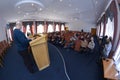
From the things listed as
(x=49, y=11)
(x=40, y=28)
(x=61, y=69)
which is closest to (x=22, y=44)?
(x=40, y=28)

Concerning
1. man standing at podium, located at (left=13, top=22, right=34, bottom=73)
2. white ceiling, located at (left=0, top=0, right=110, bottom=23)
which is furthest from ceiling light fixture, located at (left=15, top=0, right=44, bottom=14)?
man standing at podium, located at (left=13, top=22, right=34, bottom=73)

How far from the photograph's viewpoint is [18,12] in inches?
42.3

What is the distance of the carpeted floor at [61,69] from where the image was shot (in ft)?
7.54

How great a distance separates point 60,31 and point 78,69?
1.22 meters

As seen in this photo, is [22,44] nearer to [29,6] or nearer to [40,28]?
[40,28]

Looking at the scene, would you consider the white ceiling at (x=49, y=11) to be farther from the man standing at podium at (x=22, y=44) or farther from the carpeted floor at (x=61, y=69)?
the carpeted floor at (x=61, y=69)

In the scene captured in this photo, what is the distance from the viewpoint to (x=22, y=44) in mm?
1554

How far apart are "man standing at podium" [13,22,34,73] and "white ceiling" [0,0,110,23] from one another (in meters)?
0.13

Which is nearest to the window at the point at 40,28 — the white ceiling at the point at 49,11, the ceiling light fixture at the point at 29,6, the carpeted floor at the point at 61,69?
the white ceiling at the point at 49,11

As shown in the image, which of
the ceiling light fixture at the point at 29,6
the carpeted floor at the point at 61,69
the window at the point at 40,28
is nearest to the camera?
the ceiling light fixture at the point at 29,6

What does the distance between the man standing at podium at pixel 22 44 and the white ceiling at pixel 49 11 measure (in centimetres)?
13

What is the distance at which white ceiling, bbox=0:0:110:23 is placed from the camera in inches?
42.1

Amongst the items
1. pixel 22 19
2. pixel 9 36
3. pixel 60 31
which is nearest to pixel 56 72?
pixel 60 31

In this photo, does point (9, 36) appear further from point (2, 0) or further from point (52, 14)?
point (52, 14)
